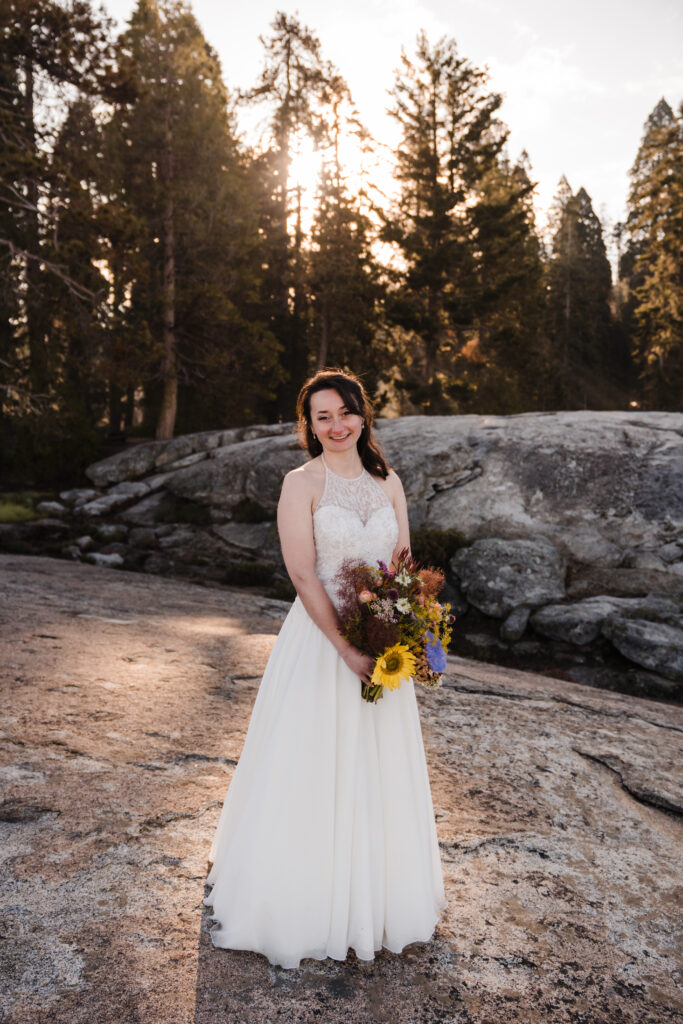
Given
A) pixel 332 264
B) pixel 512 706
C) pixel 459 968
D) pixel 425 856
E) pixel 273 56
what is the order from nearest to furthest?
pixel 459 968
pixel 425 856
pixel 512 706
pixel 332 264
pixel 273 56

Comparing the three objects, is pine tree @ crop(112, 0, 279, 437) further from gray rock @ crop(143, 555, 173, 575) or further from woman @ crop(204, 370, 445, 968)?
woman @ crop(204, 370, 445, 968)

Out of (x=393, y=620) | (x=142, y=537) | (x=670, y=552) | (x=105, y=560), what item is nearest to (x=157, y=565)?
(x=105, y=560)

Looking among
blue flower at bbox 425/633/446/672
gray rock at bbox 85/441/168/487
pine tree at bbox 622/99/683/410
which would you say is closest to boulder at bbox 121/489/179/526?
gray rock at bbox 85/441/168/487

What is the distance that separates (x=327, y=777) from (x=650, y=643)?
6.92m

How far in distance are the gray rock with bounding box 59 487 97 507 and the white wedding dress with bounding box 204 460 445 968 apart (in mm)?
15038

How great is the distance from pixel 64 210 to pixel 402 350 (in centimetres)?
1553

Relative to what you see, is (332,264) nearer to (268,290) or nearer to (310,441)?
(268,290)

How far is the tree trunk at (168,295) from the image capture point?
20453 millimetres

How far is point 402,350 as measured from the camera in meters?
28.2

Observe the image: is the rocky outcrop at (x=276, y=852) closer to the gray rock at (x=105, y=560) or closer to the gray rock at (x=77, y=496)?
the gray rock at (x=105, y=560)

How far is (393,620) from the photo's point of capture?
259cm

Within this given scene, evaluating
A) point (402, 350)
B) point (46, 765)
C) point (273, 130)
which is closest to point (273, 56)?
point (273, 130)

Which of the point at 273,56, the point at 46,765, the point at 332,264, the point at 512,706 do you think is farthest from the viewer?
the point at 273,56

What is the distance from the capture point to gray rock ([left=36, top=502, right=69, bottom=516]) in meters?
15.7
